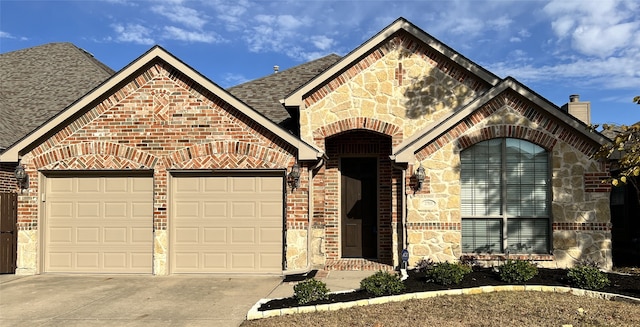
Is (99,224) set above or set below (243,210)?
below

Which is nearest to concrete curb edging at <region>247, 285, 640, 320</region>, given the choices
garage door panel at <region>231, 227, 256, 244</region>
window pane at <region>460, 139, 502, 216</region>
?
window pane at <region>460, 139, 502, 216</region>

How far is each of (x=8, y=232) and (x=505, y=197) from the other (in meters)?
11.8

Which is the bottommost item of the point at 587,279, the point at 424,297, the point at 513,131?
the point at 424,297

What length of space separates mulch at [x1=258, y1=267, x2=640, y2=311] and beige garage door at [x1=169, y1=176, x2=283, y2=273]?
3198 mm

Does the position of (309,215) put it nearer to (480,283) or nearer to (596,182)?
(480,283)

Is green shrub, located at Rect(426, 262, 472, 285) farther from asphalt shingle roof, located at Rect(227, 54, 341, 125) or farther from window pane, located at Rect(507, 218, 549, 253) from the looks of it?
asphalt shingle roof, located at Rect(227, 54, 341, 125)

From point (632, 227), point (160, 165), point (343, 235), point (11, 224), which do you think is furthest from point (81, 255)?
point (632, 227)

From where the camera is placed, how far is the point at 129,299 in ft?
28.4

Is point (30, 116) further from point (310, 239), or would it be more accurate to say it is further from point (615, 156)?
point (615, 156)

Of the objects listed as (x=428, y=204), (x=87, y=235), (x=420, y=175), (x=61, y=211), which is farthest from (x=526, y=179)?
(x=61, y=211)

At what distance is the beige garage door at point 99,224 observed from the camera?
1134cm

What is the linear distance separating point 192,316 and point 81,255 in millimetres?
5641

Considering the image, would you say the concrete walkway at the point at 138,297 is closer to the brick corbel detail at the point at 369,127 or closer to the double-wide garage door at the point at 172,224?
the double-wide garage door at the point at 172,224

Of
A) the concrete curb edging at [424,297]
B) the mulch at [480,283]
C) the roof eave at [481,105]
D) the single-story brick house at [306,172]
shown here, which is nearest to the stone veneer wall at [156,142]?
the single-story brick house at [306,172]
